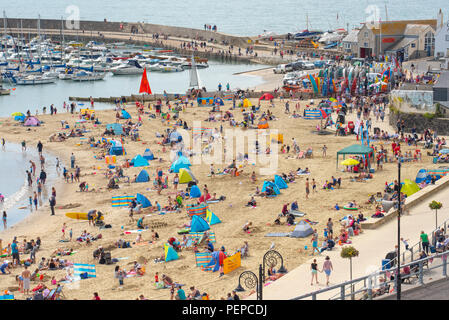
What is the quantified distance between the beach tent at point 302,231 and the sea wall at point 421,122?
725 inches

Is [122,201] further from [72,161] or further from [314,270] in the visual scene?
[314,270]

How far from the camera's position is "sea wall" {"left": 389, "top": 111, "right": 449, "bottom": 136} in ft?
Answer: 136

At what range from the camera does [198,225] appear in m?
27.4

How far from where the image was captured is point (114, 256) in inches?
1013

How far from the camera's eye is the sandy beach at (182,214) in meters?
23.1

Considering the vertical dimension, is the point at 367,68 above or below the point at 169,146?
above

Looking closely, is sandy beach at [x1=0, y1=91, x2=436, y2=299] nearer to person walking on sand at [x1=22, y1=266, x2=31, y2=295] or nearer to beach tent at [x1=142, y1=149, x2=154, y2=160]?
person walking on sand at [x1=22, y1=266, x2=31, y2=295]

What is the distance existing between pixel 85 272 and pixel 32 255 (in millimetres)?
3190

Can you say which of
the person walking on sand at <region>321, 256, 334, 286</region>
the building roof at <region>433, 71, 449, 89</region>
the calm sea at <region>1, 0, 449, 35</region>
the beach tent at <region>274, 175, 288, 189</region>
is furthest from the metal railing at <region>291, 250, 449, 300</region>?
the calm sea at <region>1, 0, 449, 35</region>

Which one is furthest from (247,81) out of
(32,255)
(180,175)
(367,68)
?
(32,255)

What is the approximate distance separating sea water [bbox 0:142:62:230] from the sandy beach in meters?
0.79

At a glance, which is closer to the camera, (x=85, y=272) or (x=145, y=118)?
(x=85, y=272)

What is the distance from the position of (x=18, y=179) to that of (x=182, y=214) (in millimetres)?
13187
